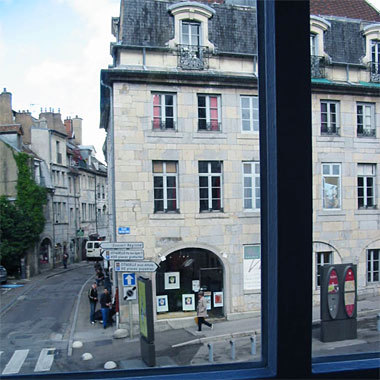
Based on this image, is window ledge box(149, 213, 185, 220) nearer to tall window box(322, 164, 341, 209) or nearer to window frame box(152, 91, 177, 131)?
window frame box(152, 91, 177, 131)

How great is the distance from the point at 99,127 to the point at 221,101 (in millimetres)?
539

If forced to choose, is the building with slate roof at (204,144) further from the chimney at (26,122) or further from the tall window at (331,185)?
the chimney at (26,122)

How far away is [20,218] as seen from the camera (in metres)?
1.19

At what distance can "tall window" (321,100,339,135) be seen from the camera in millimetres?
1400

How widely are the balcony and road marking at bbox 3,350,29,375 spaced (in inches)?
49.3

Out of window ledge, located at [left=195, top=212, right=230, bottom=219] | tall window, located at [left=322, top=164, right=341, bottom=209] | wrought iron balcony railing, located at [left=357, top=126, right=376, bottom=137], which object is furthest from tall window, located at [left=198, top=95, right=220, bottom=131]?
wrought iron balcony railing, located at [left=357, top=126, right=376, bottom=137]

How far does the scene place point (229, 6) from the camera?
5.15 ft

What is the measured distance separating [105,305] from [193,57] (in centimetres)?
116

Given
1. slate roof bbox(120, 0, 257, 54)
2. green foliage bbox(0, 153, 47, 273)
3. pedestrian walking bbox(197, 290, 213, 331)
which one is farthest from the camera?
slate roof bbox(120, 0, 257, 54)

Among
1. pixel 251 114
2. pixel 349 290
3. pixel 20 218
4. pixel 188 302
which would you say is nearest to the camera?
pixel 251 114

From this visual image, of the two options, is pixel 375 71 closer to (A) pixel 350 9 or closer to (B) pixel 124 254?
(A) pixel 350 9

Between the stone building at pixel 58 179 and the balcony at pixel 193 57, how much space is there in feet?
1.97

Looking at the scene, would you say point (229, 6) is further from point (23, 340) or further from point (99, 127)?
point (23, 340)

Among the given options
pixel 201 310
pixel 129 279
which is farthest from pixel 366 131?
pixel 129 279
